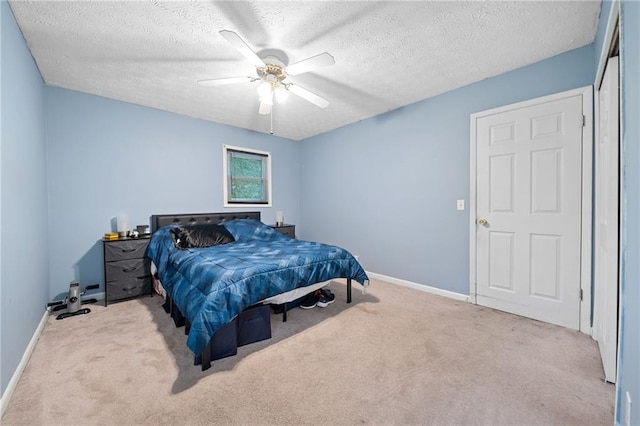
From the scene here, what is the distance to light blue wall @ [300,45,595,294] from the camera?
2.60m

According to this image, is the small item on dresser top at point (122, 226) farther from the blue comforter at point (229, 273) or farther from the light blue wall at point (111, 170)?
the blue comforter at point (229, 273)

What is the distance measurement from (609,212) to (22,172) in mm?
4188

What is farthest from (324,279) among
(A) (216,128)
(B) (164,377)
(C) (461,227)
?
(A) (216,128)

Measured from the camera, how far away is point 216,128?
4102 mm

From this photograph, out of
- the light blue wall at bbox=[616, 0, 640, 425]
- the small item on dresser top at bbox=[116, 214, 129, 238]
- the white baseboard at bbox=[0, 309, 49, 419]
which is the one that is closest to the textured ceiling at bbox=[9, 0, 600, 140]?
the light blue wall at bbox=[616, 0, 640, 425]

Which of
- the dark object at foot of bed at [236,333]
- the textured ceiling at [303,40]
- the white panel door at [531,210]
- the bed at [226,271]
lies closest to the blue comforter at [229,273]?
the bed at [226,271]

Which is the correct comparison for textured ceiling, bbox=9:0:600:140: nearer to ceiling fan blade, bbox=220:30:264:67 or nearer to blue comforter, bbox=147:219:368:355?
ceiling fan blade, bbox=220:30:264:67

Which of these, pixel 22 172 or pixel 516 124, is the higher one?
pixel 516 124

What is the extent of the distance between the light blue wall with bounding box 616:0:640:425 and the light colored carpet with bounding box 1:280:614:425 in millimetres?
525

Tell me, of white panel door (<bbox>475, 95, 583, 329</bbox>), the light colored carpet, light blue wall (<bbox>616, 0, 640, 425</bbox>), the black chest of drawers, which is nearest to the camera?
light blue wall (<bbox>616, 0, 640, 425</bbox>)

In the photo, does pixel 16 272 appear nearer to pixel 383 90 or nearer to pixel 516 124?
pixel 383 90

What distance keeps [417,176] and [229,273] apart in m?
2.61

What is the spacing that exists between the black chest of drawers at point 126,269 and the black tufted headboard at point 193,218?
0.47 m

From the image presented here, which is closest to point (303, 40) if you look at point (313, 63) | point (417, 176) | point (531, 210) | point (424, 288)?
point (313, 63)
